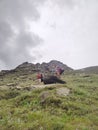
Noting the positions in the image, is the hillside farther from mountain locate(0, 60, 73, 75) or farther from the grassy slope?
mountain locate(0, 60, 73, 75)

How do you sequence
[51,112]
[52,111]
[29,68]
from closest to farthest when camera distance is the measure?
[51,112]
[52,111]
[29,68]

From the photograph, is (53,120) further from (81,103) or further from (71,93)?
(71,93)

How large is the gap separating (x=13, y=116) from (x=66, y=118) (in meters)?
3.25

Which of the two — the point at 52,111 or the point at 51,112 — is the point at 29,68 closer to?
the point at 52,111

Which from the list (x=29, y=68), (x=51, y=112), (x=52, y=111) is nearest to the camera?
(x=51, y=112)

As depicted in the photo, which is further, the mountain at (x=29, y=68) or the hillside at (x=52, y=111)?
the mountain at (x=29, y=68)

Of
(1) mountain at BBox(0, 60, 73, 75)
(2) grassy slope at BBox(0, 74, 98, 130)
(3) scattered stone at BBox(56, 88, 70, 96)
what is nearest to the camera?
(2) grassy slope at BBox(0, 74, 98, 130)

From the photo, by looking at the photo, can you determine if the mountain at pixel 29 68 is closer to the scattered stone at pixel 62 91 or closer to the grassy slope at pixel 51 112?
the scattered stone at pixel 62 91

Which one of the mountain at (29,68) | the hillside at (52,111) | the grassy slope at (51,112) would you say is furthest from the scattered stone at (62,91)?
the mountain at (29,68)

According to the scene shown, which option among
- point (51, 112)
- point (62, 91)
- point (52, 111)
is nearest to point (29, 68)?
point (62, 91)

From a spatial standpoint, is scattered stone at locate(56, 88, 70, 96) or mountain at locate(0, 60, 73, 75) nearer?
scattered stone at locate(56, 88, 70, 96)

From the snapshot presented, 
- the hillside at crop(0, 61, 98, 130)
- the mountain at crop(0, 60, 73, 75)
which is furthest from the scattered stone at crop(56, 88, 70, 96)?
the mountain at crop(0, 60, 73, 75)

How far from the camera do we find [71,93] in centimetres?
2545

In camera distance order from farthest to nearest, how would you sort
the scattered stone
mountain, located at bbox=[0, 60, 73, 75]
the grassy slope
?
mountain, located at bbox=[0, 60, 73, 75] < the scattered stone < the grassy slope
